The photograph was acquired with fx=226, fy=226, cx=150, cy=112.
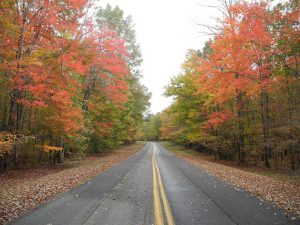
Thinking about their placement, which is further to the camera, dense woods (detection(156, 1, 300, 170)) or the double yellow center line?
dense woods (detection(156, 1, 300, 170))

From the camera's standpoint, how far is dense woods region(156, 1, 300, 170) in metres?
11.8

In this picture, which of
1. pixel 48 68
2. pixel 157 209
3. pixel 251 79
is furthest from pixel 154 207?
pixel 251 79

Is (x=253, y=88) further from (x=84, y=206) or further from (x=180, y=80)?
(x=84, y=206)

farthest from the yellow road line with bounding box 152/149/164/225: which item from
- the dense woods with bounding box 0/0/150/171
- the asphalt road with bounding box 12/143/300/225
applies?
the dense woods with bounding box 0/0/150/171

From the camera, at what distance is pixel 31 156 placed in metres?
21.3

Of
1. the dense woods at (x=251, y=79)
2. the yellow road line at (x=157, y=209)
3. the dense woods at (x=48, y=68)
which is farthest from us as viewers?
the dense woods at (x=48, y=68)

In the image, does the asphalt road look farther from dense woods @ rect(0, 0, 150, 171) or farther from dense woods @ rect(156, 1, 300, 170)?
dense woods @ rect(156, 1, 300, 170)

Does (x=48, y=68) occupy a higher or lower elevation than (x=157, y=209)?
higher

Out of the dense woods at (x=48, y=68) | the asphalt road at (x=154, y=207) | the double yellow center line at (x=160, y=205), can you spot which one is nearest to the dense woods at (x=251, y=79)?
the asphalt road at (x=154, y=207)

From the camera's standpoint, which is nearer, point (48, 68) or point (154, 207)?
point (154, 207)

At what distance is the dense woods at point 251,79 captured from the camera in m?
11.8

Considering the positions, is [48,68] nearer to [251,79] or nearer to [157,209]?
[157,209]

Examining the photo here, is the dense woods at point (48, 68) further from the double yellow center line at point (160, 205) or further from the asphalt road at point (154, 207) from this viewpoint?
the double yellow center line at point (160, 205)

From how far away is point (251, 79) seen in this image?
16.9m
